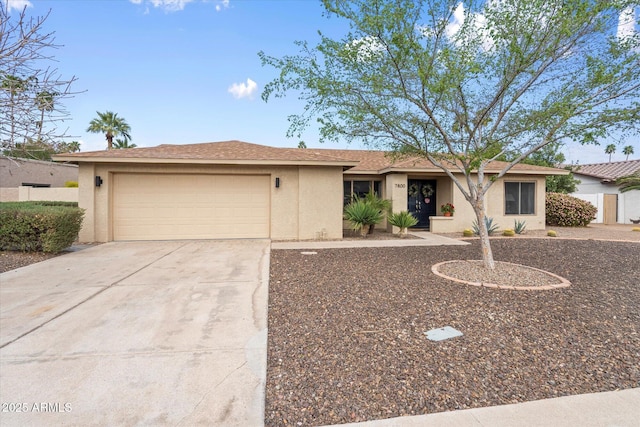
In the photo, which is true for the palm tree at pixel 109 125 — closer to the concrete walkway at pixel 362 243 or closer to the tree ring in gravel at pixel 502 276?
the concrete walkway at pixel 362 243

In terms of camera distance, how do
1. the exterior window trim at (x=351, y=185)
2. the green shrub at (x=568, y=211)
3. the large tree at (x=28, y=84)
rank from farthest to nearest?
1. the green shrub at (x=568, y=211)
2. the exterior window trim at (x=351, y=185)
3. the large tree at (x=28, y=84)

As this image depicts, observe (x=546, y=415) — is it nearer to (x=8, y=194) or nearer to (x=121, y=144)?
(x=8, y=194)

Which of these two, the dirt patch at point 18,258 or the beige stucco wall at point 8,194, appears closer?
the dirt patch at point 18,258

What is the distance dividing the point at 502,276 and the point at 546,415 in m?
3.90

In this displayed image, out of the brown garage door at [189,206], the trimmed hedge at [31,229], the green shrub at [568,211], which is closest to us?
the trimmed hedge at [31,229]

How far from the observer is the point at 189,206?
10.4 m

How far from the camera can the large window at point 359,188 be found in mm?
13584

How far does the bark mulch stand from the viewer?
2.38m

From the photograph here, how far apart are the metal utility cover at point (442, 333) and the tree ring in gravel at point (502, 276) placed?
203 cm

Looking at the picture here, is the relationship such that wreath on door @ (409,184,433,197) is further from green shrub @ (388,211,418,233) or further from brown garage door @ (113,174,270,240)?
brown garage door @ (113,174,270,240)

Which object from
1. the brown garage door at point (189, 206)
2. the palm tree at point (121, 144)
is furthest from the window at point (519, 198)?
the palm tree at point (121, 144)

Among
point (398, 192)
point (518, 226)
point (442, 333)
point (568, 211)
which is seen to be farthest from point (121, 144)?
point (568, 211)

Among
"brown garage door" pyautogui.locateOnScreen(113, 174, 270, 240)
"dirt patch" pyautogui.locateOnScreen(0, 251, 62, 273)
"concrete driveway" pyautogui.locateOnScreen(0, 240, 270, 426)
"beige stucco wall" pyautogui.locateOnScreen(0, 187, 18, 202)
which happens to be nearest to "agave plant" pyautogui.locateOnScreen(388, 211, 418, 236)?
"brown garage door" pyautogui.locateOnScreen(113, 174, 270, 240)

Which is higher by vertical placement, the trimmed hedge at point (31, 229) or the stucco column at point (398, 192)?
the stucco column at point (398, 192)
